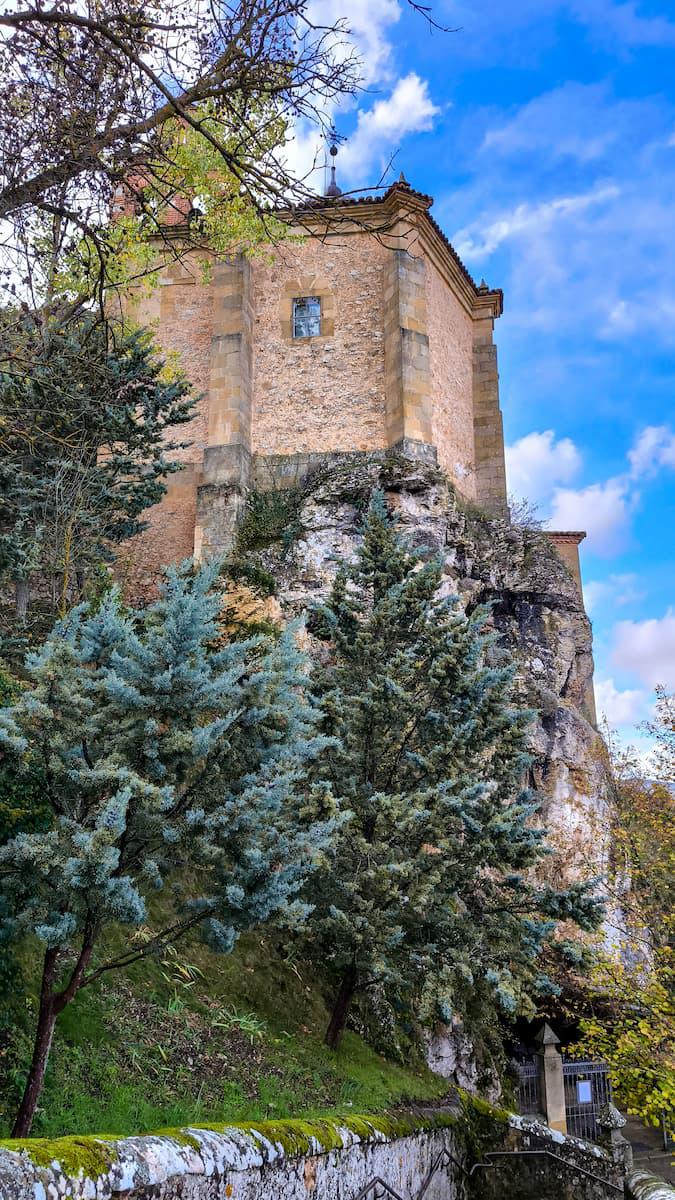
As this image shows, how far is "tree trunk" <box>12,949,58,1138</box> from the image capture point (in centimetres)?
564

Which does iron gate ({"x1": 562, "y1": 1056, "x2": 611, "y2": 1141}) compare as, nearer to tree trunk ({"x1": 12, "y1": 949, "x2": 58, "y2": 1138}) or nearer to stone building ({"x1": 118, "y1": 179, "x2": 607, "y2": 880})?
stone building ({"x1": 118, "y1": 179, "x2": 607, "y2": 880})

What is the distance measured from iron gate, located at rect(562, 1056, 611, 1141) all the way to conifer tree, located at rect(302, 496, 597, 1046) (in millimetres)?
7178

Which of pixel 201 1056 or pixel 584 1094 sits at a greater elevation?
pixel 201 1056

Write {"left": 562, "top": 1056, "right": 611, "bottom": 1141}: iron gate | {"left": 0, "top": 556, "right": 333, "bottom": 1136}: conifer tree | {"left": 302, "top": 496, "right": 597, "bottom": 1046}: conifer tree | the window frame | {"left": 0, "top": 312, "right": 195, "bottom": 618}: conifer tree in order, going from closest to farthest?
{"left": 0, "top": 556, "right": 333, "bottom": 1136}: conifer tree → {"left": 302, "top": 496, "right": 597, "bottom": 1046}: conifer tree → {"left": 0, "top": 312, "right": 195, "bottom": 618}: conifer tree → {"left": 562, "top": 1056, "right": 611, "bottom": 1141}: iron gate → the window frame

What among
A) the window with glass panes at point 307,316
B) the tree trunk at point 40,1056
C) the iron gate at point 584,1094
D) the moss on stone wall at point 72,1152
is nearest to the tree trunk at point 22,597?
the tree trunk at point 40,1056

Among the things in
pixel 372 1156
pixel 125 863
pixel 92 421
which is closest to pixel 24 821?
pixel 125 863

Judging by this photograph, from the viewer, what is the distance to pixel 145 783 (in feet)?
19.6

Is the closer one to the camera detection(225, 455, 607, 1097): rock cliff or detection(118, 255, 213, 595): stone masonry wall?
detection(225, 455, 607, 1097): rock cliff

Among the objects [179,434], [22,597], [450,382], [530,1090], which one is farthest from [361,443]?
[530,1090]

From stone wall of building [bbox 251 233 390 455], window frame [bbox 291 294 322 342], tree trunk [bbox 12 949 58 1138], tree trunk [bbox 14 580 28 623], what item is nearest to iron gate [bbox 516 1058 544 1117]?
tree trunk [bbox 14 580 28 623]

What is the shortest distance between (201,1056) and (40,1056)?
121 inches

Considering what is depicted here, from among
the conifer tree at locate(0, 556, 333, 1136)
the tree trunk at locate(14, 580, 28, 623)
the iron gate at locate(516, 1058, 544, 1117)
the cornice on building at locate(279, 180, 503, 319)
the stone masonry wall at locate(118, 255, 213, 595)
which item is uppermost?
the cornice on building at locate(279, 180, 503, 319)

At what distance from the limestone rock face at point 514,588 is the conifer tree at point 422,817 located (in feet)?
17.7

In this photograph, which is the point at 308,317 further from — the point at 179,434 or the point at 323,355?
the point at 179,434
